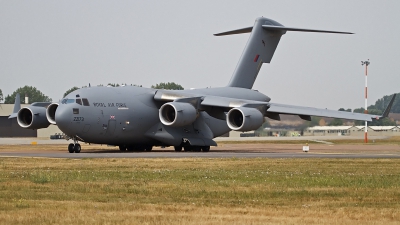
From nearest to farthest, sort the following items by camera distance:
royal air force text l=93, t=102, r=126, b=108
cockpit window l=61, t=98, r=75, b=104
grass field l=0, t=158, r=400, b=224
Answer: grass field l=0, t=158, r=400, b=224 < cockpit window l=61, t=98, r=75, b=104 < royal air force text l=93, t=102, r=126, b=108

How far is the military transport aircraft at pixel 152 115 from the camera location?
36156 mm

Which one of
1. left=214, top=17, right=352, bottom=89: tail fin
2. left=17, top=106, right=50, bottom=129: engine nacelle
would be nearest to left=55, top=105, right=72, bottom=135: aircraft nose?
left=17, top=106, right=50, bottom=129: engine nacelle

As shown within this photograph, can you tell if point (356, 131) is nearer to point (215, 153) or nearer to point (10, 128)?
point (10, 128)

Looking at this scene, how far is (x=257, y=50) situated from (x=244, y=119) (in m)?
9.53

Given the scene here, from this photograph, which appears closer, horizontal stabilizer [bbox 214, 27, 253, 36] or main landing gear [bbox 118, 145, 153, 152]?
main landing gear [bbox 118, 145, 153, 152]

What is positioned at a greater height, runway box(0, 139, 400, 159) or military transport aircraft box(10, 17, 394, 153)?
military transport aircraft box(10, 17, 394, 153)

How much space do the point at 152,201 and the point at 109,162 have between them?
12277 mm

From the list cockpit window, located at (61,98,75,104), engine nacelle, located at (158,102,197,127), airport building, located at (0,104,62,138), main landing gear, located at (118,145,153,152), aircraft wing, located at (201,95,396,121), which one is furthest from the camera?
airport building, located at (0,104,62,138)

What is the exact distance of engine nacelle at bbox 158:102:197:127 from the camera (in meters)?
37.1

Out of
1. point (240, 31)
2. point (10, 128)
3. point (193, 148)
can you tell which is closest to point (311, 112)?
point (193, 148)

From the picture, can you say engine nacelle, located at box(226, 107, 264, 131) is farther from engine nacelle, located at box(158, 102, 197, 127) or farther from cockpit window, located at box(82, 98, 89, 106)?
cockpit window, located at box(82, 98, 89, 106)

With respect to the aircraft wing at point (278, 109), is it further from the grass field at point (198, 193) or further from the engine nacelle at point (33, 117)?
the grass field at point (198, 193)

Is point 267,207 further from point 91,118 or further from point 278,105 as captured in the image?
point 278,105

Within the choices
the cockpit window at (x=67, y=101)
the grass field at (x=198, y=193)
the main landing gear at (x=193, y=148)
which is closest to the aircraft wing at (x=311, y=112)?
the main landing gear at (x=193, y=148)
